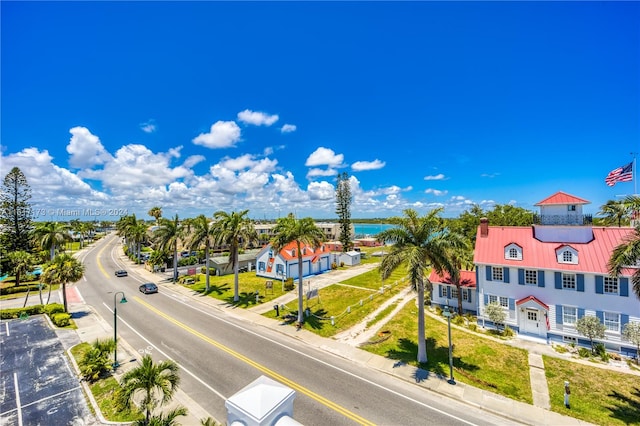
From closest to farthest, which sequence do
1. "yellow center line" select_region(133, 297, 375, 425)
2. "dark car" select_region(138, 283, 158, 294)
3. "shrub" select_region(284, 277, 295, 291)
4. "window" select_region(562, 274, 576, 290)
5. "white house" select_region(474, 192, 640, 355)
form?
"yellow center line" select_region(133, 297, 375, 425) → "white house" select_region(474, 192, 640, 355) → "window" select_region(562, 274, 576, 290) → "dark car" select_region(138, 283, 158, 294) → "shrub" select_region(284, 277, 295, 291)

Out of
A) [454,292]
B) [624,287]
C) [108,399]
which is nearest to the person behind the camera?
[108,399]

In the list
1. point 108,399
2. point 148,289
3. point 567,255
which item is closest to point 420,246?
point 567,255

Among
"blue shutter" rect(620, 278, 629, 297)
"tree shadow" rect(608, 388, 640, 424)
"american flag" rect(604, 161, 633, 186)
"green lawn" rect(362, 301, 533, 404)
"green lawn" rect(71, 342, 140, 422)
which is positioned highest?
"american flag" rect(604, 161, 633, 186)

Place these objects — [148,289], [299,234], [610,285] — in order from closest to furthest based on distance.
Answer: [610,285] → [299,234] → [148,289]

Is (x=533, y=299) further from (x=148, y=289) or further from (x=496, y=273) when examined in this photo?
(x=148, y=289)

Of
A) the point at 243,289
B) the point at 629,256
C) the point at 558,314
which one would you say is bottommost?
the point at 243,289

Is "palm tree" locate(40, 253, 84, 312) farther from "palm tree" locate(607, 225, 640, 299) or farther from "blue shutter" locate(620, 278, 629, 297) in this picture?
"blue shutter" locate(620, 278, 629, 297)

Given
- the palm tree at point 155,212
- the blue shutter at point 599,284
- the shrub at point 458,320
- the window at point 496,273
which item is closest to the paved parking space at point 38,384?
the shrub at point 458,320

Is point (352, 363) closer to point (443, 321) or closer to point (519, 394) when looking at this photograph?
point (519, 394)

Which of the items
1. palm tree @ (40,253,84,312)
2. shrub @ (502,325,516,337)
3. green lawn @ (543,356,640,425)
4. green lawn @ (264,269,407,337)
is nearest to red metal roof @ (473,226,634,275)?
shrub @ (502,325,516,337)
